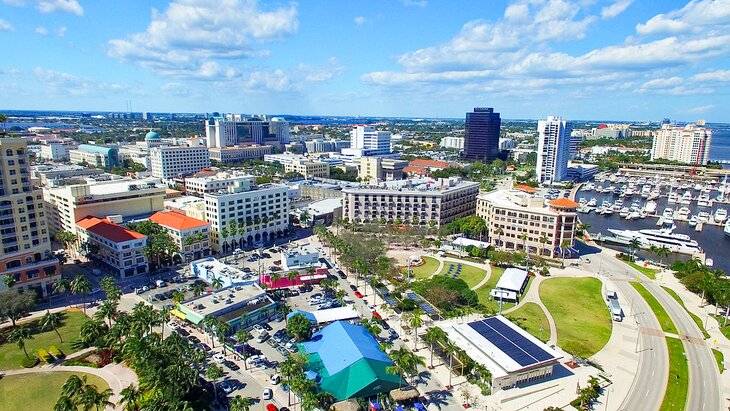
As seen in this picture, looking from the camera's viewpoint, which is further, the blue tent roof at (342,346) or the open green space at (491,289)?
the open green space at (491,289)

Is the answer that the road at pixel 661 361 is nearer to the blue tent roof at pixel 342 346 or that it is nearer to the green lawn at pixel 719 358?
the green lawn at pixel 719 358

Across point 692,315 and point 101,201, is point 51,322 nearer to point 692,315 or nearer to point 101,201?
point 101,201

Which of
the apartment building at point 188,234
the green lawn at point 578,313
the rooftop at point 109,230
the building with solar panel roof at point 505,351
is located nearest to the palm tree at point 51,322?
the rooftop at point 109,230

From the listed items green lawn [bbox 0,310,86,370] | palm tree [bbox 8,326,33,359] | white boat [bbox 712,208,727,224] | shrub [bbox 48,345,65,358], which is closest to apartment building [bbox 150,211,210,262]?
green lawn [bbox 0,310,86,370]

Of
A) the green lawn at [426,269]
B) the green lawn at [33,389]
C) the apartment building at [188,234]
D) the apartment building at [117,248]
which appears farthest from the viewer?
the apartment building at [188,234]

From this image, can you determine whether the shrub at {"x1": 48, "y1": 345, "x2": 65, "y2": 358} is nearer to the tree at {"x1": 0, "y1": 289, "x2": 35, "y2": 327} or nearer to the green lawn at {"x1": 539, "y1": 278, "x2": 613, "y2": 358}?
the tree at {"x1": 0, "y1": 289, "x2": 35, "y2": 327}

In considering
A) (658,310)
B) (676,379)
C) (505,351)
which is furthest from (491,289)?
(676,379)
